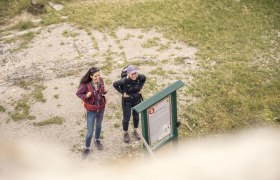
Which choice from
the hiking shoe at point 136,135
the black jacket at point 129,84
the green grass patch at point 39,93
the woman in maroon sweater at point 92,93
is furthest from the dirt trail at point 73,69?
the black jacket at point 129,84

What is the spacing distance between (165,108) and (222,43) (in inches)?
268

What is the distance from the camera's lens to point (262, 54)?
12.8m

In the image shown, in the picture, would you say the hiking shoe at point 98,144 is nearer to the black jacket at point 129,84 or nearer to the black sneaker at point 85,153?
the black sneaker at point 85,153

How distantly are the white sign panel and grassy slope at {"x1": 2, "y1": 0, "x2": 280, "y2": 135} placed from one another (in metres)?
1.94

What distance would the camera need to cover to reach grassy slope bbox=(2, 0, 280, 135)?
33.8 feet

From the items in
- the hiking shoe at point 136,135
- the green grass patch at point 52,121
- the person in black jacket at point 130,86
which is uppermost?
the person in black jacket at point 130,86

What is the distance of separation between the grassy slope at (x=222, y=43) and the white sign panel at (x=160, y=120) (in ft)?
6.37

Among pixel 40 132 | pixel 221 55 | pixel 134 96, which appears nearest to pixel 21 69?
pixel 40 132

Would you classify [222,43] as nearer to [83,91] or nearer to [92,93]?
[92,93]

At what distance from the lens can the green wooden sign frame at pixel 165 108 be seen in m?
7.01

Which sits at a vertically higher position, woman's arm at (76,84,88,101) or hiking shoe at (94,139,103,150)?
woman's arm at (76,84,88,101)

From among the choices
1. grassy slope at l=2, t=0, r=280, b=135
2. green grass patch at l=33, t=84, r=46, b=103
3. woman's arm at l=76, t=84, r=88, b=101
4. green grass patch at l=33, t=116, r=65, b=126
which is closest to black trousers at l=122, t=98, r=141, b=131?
woman's arm at l=76, t=84, r=88, b=101

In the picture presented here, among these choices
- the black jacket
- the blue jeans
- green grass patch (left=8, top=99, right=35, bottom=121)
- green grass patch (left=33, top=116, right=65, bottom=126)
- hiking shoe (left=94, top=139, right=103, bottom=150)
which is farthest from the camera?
green grass patch (left=8, top=99, right=35, bottom=121)

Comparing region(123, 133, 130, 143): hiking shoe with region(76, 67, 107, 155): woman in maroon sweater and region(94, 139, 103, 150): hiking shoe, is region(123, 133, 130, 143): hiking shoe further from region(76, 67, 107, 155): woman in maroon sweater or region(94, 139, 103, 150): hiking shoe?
region(76, 67, 107, 155): woman in maroon sweater
